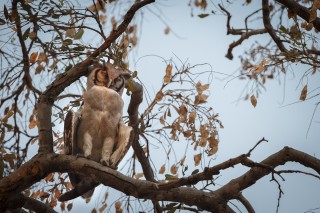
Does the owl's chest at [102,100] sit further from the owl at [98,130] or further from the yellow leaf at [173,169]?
the yellow leaf at [173,169]

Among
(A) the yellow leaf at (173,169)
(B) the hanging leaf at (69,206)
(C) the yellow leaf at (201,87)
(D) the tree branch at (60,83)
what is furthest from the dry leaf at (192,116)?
(B) the hanging leaf at (69,206)

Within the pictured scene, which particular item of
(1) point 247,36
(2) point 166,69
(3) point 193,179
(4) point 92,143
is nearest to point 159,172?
(4) point 92,143

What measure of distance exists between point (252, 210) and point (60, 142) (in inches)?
79.2

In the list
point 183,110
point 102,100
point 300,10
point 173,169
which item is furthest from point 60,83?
point 300,10

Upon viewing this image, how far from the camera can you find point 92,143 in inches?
150

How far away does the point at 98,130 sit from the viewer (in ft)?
12.4

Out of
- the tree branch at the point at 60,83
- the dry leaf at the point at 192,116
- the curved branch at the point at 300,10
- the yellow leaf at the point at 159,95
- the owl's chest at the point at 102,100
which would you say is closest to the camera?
the tree branch at the point at 60,83

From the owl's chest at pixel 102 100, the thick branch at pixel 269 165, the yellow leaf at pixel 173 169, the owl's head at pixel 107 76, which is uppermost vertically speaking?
the owl's head at pixel 107 76

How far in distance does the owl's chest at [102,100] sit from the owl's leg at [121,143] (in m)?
0.20

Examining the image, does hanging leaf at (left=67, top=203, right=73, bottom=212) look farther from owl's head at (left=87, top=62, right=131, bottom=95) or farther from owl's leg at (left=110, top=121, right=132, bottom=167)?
owl's head at (left=87, top=62, right=131, bottom=95)

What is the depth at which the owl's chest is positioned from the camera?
3.79m

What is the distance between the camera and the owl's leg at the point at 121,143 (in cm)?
367

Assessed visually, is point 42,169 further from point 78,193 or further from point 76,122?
point 76,122

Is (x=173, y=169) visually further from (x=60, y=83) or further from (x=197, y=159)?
(x=60, y=83)
